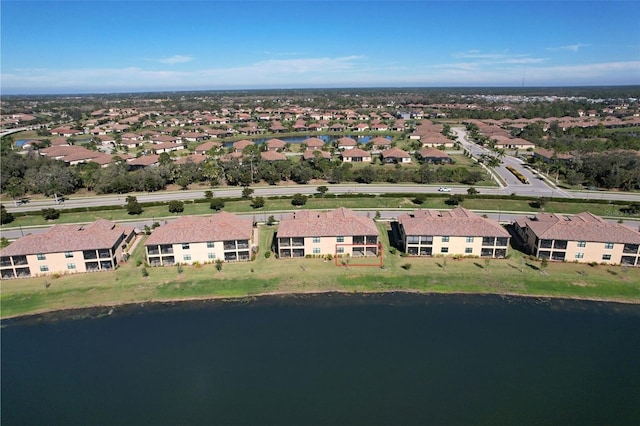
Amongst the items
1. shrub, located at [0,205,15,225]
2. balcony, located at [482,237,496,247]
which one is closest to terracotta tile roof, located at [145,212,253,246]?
balcony, located at [482,237,496,247]

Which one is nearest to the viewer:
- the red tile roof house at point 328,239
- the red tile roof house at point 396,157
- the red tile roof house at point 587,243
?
the red tile roof house at point 587,243

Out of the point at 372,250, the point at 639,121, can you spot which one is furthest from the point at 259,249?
the point at 639,121

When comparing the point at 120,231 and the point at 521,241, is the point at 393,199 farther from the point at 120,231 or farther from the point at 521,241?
the point at 120,231

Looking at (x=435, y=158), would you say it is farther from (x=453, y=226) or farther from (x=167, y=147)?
(x=167, y=147)

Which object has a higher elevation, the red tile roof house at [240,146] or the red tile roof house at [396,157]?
the red tile roof house at [240,146]

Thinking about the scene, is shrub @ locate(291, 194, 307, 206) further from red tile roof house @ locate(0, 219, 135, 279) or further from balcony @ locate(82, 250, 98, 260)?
balcony @ locate(82, 250, 98, 260)

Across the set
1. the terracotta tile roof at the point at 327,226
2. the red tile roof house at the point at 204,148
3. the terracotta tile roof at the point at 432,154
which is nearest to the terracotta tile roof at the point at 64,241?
the terracotta tile roof at the point at 327,226

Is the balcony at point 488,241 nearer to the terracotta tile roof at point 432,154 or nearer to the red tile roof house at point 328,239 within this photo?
the red tile roof house at point 328,239
